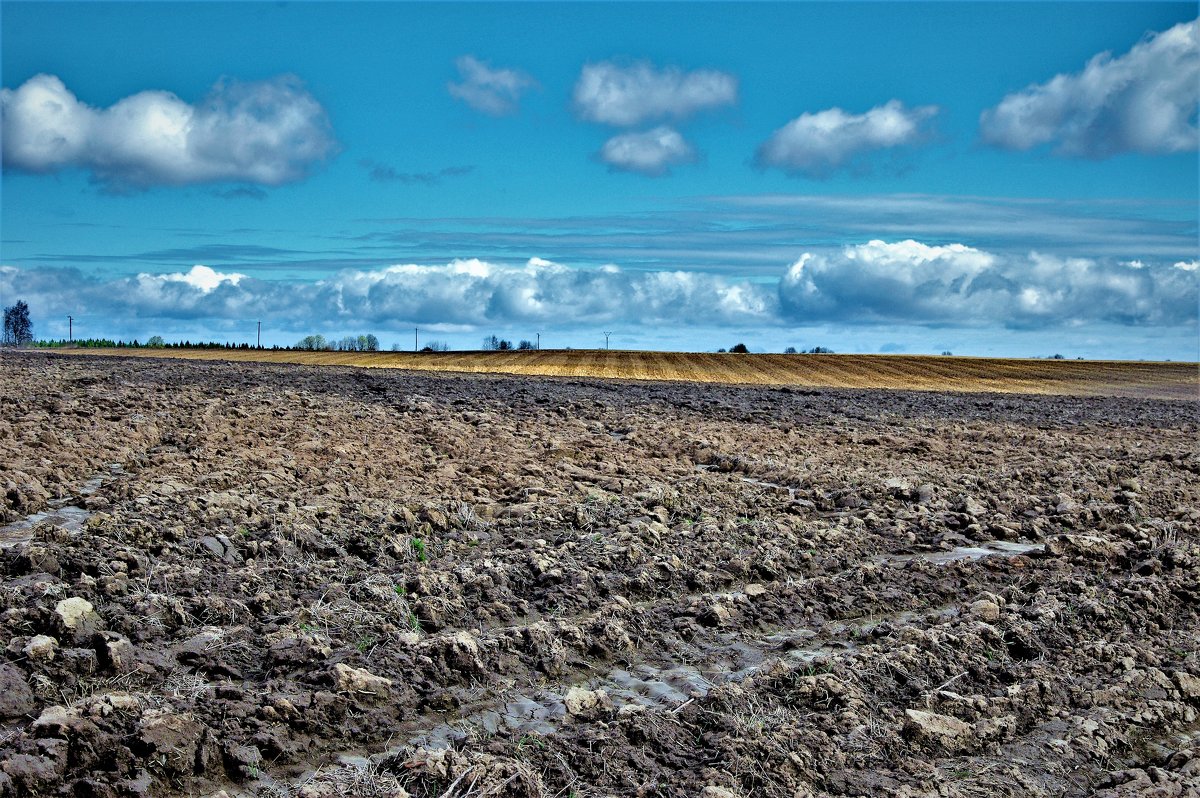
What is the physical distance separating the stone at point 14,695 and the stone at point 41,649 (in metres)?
0.20

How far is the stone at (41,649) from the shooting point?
20.1 feet

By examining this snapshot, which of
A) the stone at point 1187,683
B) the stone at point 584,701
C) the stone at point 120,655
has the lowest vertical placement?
the stone at point 1187,683

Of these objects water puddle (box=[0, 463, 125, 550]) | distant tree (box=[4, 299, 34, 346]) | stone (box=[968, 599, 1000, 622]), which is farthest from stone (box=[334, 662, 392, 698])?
distant tree (box=[4, 299, 34, 346])

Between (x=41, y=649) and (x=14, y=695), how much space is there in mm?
502

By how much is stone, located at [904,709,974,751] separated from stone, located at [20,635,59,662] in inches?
204

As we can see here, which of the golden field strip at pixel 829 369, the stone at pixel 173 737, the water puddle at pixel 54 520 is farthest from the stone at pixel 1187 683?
the golden field strip at pixel 829 369

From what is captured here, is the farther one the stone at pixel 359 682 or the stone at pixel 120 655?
the stone at pixel 120 655

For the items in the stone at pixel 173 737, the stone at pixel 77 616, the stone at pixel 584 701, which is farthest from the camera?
the stone at pixel 77 616

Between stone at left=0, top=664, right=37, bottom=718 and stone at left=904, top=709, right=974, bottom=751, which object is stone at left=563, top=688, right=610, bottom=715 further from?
stone at left=0, top=664, right=37, bottom=718

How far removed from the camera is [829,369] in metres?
47.1

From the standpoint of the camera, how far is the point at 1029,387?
4200 cm

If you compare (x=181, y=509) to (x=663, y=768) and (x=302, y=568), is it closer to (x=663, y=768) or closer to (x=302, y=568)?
(x=302, y=568)

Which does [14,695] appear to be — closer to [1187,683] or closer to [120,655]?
[120,655]

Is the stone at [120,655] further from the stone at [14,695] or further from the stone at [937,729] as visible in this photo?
the stone at [937,729]
